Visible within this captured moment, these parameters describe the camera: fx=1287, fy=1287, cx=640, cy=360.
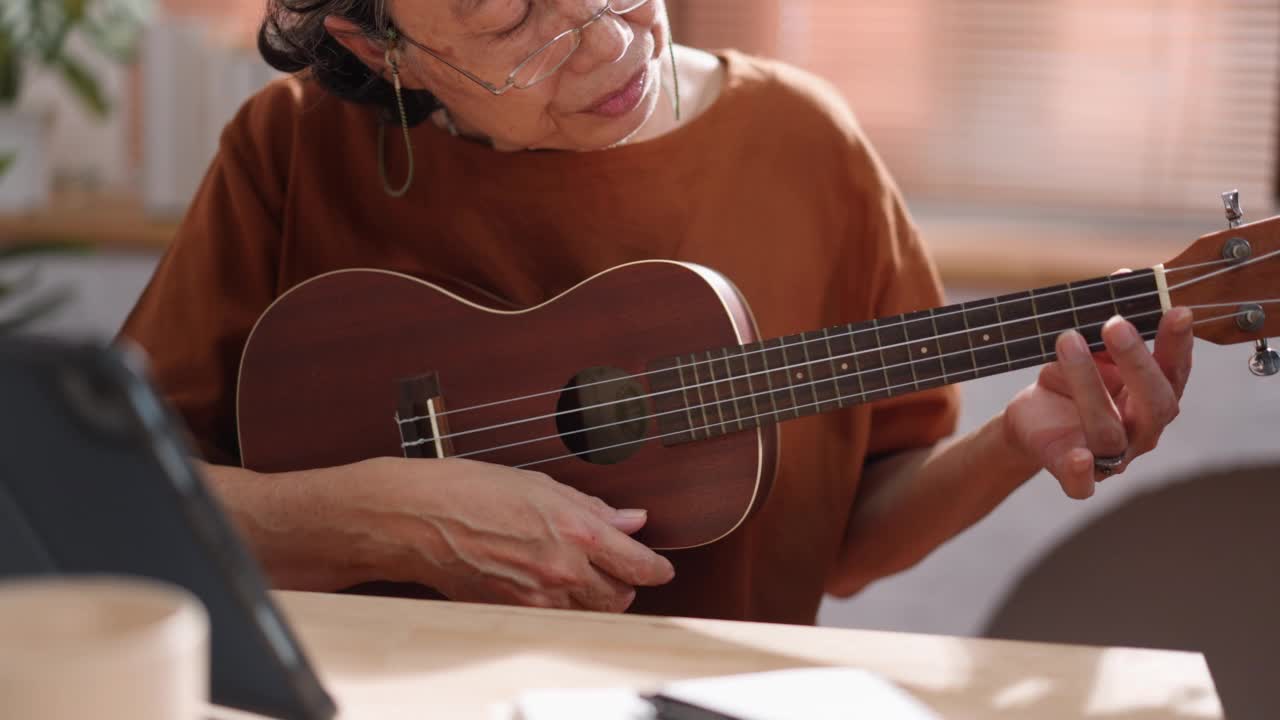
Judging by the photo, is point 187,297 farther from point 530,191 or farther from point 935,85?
point 935,85

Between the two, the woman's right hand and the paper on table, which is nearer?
the paper on table

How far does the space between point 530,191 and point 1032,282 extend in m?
1.08

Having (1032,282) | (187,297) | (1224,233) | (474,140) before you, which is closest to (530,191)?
(474,140)

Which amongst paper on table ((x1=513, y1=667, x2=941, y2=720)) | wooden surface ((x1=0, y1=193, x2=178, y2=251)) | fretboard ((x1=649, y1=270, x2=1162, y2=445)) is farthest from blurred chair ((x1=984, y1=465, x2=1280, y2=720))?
wooden surface ((x1=0, y1=193, x2=178, y2=251))

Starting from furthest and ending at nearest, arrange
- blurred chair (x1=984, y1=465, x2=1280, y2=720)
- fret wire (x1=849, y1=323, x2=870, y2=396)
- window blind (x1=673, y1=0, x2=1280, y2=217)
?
1. window blind (x1=673, y1=0, x2=1280, y2=217)
2. blurred chair (x1=984, y1=465, x2=1280, y2=720)
3. fret wire (x1=849, y1=323, x2=870, y2=396)

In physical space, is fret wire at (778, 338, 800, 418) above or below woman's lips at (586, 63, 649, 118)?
below

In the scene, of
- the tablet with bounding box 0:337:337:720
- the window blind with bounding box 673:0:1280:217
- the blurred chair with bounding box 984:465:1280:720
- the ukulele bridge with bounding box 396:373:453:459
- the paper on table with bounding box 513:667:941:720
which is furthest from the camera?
the window blind with bounding box 673:0:1280:217

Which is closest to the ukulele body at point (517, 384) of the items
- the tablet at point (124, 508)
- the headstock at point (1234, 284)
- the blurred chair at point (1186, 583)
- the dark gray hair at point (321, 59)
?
the dark gray hair at point (321, 59)

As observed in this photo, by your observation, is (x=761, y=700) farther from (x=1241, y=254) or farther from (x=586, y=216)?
(x=586, y=216)

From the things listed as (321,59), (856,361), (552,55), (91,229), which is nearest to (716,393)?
(856,361)

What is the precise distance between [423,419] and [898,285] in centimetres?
53

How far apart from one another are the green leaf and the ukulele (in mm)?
1327

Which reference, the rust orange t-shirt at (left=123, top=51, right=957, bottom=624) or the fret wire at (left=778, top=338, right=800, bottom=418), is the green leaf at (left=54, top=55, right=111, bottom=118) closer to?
the rust orange t-shirt at (left=123, top=51, right=957, bottom=624)

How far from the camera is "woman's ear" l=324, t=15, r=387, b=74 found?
1.26 m
